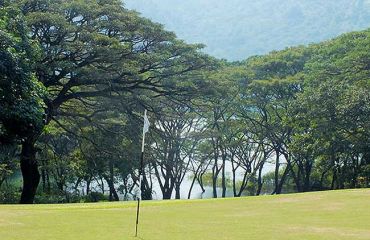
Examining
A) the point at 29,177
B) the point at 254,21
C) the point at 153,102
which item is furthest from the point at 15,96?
the point at 254,21

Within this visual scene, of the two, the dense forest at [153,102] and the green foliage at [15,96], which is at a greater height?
the dense forest at [153,102]

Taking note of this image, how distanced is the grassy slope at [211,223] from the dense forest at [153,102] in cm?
289

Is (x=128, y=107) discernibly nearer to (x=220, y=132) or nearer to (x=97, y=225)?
(x=220, y=132)

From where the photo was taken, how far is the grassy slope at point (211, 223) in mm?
10078

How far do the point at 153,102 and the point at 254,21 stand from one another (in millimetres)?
110360

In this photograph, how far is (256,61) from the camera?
4416 centimetres

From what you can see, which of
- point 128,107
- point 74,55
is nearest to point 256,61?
point 128,107

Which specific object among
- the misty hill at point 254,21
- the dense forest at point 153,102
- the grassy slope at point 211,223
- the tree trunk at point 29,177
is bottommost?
the grassy slope at point 211,223

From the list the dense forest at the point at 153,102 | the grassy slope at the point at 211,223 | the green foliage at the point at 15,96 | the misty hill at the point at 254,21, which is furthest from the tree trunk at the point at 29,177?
the misty hill at the point at 254,21

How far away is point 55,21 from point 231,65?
26.1m

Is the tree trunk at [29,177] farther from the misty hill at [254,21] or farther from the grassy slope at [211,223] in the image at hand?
the misty hill at [254,21]

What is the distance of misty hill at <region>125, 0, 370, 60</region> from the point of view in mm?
120500

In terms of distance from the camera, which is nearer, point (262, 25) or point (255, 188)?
point (255, 188)

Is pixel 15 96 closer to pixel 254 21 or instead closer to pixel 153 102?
pixel 153 102
